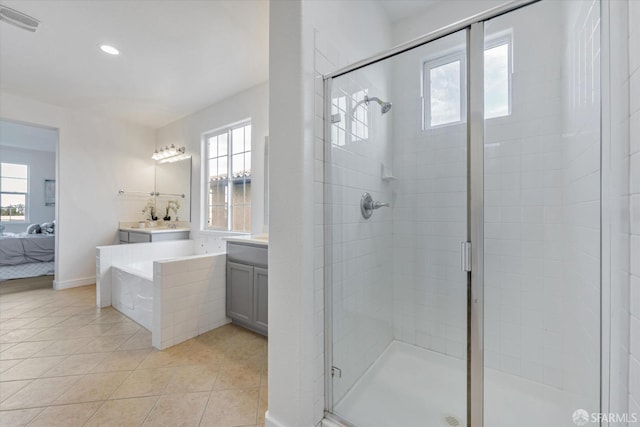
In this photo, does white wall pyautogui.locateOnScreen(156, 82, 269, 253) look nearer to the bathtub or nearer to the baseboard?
the bathtub

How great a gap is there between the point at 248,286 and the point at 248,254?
299 millimetres

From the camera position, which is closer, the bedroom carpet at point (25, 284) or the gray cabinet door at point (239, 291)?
the gray cabinet door at point (239, 291)

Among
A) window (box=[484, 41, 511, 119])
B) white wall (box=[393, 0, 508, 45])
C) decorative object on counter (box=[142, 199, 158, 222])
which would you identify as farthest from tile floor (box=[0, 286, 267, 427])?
white wall (box=[393, 0, 508, 45])

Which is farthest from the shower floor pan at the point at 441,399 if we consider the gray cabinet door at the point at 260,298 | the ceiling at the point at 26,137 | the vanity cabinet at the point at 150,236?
the ceiling at the point at 26,137

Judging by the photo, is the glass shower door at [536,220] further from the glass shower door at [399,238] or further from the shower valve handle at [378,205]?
the shower valve handle at [378,205]

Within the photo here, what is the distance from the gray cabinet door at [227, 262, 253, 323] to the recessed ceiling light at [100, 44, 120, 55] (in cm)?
228

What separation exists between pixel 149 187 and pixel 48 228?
307cm

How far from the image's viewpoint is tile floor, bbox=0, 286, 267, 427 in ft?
4.65

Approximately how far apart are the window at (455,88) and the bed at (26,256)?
6399 mm

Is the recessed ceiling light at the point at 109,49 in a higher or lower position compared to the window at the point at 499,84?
higher

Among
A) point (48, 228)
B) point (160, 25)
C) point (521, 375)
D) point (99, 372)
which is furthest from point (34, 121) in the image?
point (521, 375)

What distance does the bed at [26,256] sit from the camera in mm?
4418

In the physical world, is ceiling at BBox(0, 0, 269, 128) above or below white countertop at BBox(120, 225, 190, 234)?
above

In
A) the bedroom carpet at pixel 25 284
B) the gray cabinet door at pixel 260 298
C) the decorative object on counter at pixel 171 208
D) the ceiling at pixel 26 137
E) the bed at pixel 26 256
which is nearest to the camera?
the gray cabinet door at pixel 260 298
